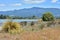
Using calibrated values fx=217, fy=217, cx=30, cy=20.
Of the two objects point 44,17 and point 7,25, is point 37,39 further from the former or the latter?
point 44,17

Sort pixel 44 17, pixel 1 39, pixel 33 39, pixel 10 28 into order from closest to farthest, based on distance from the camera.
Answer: pixel 33 39 < pixel 1 39 < pixel 10 28 < pixel 44 17

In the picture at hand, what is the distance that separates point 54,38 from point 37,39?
0.76 m

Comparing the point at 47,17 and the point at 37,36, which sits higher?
the point at 37,36

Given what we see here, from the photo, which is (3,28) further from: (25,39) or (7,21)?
(25,39)

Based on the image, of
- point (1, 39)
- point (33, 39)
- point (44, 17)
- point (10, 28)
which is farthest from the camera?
point (44, 17)

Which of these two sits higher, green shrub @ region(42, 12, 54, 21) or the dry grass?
the dry grass

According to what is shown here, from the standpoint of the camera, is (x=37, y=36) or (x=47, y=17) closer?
(x=37, y=36)

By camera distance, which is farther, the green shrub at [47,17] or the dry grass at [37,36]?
the green shrub at [47,17]

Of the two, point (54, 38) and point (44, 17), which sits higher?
point (54, 38)

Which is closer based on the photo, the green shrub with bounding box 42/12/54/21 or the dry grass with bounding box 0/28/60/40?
the dry grass with bounding box 0/28/60/40

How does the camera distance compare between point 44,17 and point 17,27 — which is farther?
point 44,17

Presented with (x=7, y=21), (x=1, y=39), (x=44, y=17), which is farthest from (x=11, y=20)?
(x=44, y=17)

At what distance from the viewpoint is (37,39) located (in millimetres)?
9398

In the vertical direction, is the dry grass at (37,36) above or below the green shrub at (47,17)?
above
